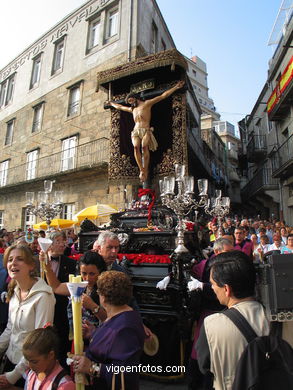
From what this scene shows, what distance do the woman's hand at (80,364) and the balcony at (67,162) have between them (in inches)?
429

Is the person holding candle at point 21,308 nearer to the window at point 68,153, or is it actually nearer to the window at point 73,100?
the window at point 68,153

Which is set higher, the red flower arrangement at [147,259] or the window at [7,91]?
the window at [7,91]

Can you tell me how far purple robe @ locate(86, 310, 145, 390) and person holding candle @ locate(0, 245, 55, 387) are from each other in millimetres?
659

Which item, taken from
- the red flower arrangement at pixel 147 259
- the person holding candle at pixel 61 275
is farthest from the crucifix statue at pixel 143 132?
the person holding candle at pixel 61 275

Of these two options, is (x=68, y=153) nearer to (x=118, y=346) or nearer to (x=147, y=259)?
(x=147, y=259)

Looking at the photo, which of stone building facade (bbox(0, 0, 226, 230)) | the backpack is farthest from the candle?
stone building facade (bbox(0, 0, 226, 230))

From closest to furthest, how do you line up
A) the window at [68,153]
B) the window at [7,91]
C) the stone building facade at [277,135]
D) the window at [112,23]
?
the stone building facade at [277,135], the window at [68,153], the window at [112,23], the window at [7,91]

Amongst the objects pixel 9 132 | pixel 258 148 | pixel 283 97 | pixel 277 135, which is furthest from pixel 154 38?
pixel 9 132

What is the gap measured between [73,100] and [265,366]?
16.9 meters

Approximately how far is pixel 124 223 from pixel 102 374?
3.59m

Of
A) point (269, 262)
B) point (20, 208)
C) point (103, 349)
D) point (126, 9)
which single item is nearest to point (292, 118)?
point (126, 9)

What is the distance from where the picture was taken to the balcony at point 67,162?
42.6 feet

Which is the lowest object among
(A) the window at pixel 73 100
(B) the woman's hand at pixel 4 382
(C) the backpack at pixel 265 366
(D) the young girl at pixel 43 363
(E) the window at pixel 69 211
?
(B) the woman's hand at pixel 4 382

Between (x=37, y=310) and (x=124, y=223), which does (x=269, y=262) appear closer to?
(x=37, y=310)
